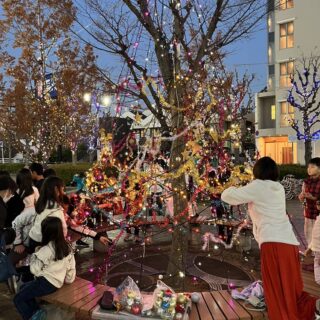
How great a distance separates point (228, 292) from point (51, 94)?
14.0 meters

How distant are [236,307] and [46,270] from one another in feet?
6.23

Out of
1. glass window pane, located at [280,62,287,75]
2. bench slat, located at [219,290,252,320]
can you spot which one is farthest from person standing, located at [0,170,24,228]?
glass window pane, located at [280,62,287,75]

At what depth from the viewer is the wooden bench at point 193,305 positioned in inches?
144

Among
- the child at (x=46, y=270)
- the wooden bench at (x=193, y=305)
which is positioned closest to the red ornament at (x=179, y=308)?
the wooden bench at (x=193, y=305)

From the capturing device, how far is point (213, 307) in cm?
384

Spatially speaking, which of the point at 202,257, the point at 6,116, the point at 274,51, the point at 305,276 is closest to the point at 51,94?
the point at 6,116

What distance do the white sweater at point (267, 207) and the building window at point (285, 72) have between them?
1107 inches

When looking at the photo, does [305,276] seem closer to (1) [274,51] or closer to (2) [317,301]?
(2) [317,301]

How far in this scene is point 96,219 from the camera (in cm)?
911

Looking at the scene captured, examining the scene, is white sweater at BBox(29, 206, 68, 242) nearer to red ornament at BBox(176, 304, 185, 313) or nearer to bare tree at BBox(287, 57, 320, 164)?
red ornament at BBox(176, 304, 185, 313)

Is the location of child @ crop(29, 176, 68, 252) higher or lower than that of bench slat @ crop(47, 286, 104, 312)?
higher

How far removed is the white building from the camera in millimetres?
28969

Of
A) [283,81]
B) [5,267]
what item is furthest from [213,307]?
[283,81]

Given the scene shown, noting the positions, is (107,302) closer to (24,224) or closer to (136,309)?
(136,309)
